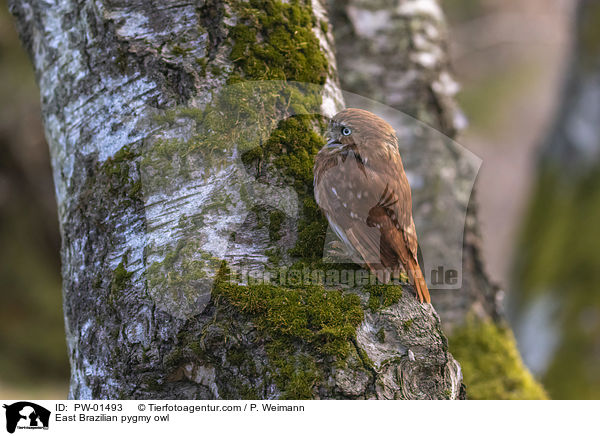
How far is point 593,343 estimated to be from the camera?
15.4 ft

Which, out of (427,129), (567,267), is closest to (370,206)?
(427,129)

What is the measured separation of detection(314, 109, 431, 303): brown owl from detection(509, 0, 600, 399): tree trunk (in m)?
3.55

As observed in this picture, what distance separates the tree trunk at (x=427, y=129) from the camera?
3602 millimetres

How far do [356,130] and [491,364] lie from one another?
2.15m

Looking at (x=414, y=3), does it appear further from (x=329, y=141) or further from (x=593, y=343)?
(x=593, y=343)

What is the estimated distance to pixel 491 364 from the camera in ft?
11.1

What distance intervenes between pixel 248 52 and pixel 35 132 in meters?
5.73

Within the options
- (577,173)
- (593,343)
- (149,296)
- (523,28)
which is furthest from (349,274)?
(523,28)

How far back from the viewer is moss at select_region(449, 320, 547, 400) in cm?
323

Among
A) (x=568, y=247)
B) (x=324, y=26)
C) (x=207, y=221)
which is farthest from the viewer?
(x=568, y=247)

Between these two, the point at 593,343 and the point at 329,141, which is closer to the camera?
the point at 329,141

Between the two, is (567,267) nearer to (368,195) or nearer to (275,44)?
(368,195)

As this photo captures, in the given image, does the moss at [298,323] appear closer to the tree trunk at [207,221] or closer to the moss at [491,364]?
the tree trunk at [207,221]
